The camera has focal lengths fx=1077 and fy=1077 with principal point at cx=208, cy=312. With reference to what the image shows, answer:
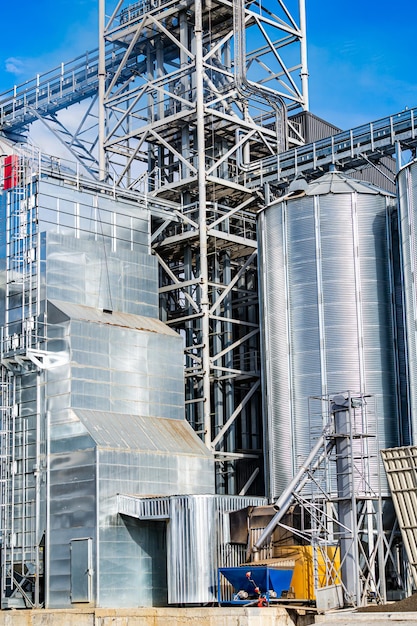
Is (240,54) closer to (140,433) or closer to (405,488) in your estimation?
(140,433)

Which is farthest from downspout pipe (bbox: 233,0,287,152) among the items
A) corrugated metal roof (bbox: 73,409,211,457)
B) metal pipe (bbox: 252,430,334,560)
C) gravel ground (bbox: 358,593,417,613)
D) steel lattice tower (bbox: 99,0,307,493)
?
gravel ground (bbox: 358,593,417,613)

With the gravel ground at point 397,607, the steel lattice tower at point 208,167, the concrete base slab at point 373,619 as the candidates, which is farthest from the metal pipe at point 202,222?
the concrete base slab at point 373,619

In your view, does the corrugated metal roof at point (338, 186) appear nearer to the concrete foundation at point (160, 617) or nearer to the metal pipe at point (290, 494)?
the metal pipe at point (290, 494)

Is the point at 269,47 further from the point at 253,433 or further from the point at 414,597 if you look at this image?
the point at 414,597

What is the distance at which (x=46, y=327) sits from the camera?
51.1 metres

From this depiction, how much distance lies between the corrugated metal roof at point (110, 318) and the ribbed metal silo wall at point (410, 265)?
13162 millimetres

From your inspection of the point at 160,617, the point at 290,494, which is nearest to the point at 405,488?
the point at 290,494

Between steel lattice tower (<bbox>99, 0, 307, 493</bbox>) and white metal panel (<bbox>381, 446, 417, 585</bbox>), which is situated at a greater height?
steel lattice tower (<bbox>99, 0, 307, 493</bbox>)

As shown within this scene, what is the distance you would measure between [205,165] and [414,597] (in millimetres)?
32395

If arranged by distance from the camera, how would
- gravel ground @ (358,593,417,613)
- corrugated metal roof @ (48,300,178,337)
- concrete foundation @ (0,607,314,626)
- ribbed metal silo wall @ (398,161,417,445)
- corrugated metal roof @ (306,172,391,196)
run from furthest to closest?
corrugated metal roof @ (306,172,391,196), corrugated metal roof @ (48,300,178,337), ribbed metal silo wall @ (398,161,417,445), concrete foundation @ (0,607,314,626), gravel ground @ (358,593,417,613)

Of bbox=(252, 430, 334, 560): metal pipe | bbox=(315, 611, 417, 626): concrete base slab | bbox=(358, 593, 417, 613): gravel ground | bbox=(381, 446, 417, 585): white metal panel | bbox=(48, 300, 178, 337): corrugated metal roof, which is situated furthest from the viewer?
bbox=(48, 300, 178, 337): corrugated metal roof

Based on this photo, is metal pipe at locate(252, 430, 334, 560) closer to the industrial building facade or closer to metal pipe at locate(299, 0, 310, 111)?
the industrial building facade

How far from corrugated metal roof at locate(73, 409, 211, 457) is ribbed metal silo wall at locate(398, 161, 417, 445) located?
37.6 ft

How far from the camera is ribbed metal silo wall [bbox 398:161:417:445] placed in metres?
46.6
